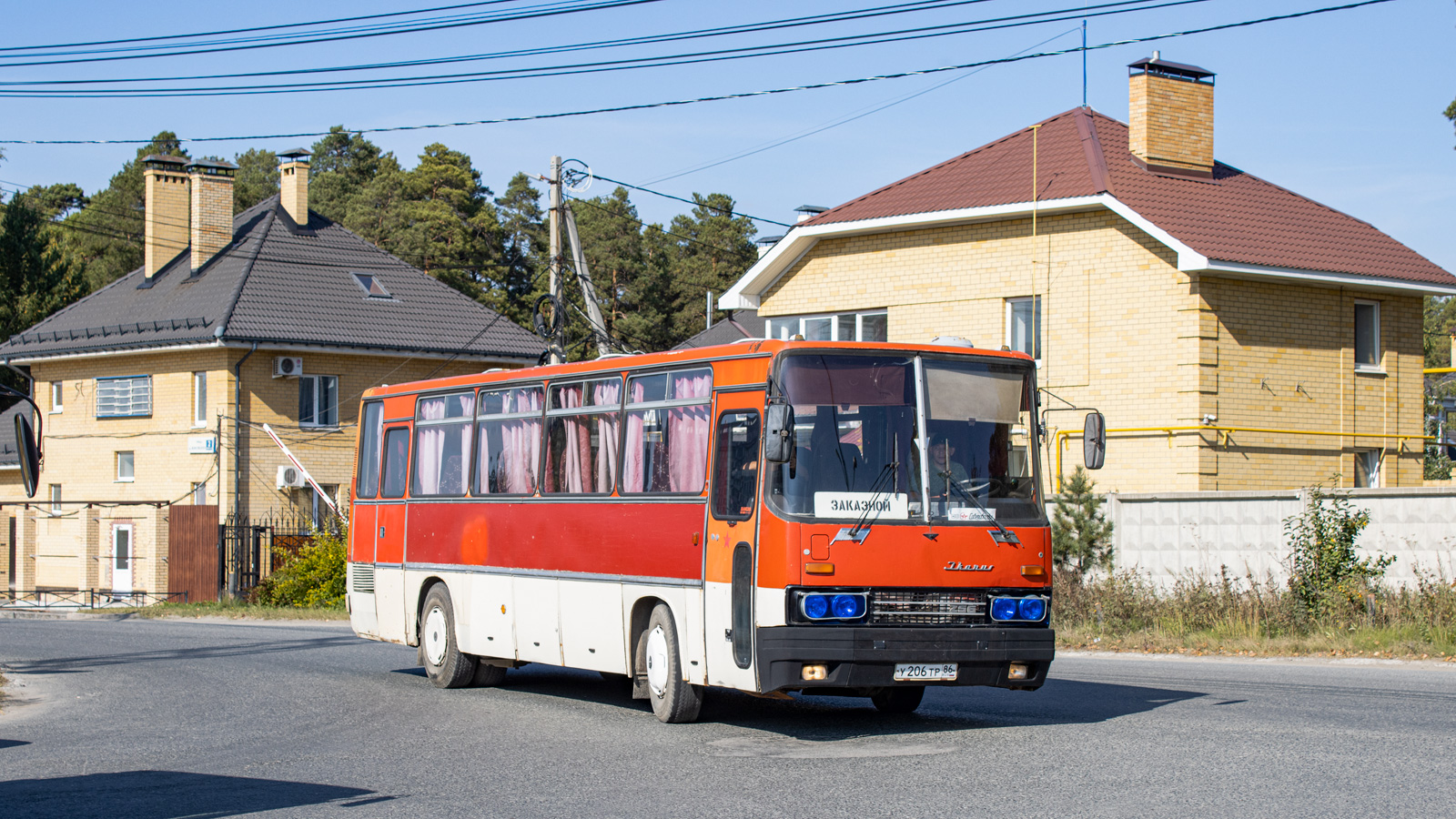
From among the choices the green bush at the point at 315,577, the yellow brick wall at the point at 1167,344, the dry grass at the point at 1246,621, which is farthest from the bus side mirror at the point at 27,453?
the green bush at the point at 315,577

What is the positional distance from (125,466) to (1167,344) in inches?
1178

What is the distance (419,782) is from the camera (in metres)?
9.45

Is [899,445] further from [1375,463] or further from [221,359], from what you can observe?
[221,359]

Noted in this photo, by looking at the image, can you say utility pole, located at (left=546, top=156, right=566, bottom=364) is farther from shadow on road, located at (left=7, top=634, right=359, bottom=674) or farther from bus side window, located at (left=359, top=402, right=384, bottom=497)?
bus side window, located at (left=359, top=402, right=384, bottom=497)

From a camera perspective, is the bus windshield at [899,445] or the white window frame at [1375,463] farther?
the white window frame at [1375,463]

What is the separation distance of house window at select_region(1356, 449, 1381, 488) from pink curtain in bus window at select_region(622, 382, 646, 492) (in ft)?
63.8

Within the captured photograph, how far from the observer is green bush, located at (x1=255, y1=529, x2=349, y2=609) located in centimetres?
3462

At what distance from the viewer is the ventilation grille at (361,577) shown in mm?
17078

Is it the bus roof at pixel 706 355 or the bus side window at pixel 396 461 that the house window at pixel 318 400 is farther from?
the bus roof at pixel 706 355

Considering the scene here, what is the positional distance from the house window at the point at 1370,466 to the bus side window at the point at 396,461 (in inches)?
725

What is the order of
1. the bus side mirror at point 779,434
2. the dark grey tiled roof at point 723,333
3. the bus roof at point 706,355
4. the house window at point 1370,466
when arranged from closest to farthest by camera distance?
the bus side mirror at point 779,434 → the bus roof at point 706,355 → the house window at point 1370,466 → the dark grey tiled roof at point 723,333

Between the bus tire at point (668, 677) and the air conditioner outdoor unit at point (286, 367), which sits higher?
the air conditioner outdoor unit at point (286, 367)

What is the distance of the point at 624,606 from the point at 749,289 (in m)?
20.2

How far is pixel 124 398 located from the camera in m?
44.5
